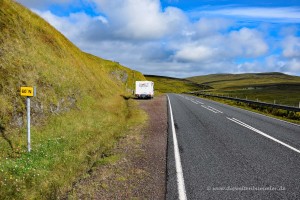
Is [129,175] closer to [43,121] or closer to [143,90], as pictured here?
[43,121]

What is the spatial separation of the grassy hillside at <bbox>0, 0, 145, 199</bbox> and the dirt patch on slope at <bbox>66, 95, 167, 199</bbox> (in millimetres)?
475

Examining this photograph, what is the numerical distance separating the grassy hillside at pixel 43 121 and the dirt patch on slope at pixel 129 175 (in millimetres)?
475

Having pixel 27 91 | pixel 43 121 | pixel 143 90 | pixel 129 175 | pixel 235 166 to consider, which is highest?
pixel 27 91

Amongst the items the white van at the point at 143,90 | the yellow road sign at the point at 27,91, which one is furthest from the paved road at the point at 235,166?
the white van at the point at 143,90

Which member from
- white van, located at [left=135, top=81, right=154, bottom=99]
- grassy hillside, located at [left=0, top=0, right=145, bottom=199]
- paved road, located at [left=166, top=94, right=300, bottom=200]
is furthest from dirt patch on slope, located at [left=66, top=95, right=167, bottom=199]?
white van, located at [left=135, top=81, right=154, bottom=99]

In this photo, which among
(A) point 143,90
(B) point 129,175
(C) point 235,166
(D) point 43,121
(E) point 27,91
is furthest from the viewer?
(A) point 143,90

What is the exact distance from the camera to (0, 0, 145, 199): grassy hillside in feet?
24.8

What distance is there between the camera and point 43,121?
488 inches

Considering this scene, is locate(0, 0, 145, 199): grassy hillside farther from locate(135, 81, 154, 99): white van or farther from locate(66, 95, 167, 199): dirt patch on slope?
locate(135, 81, 154, 99): white van

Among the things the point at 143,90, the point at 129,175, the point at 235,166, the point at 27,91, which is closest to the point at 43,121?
the point at 27,91

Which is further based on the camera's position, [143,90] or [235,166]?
[143,90]

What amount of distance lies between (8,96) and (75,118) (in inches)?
151

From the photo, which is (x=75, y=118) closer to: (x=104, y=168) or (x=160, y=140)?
(x=160, y=140)

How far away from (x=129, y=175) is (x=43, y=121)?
20.9ft
